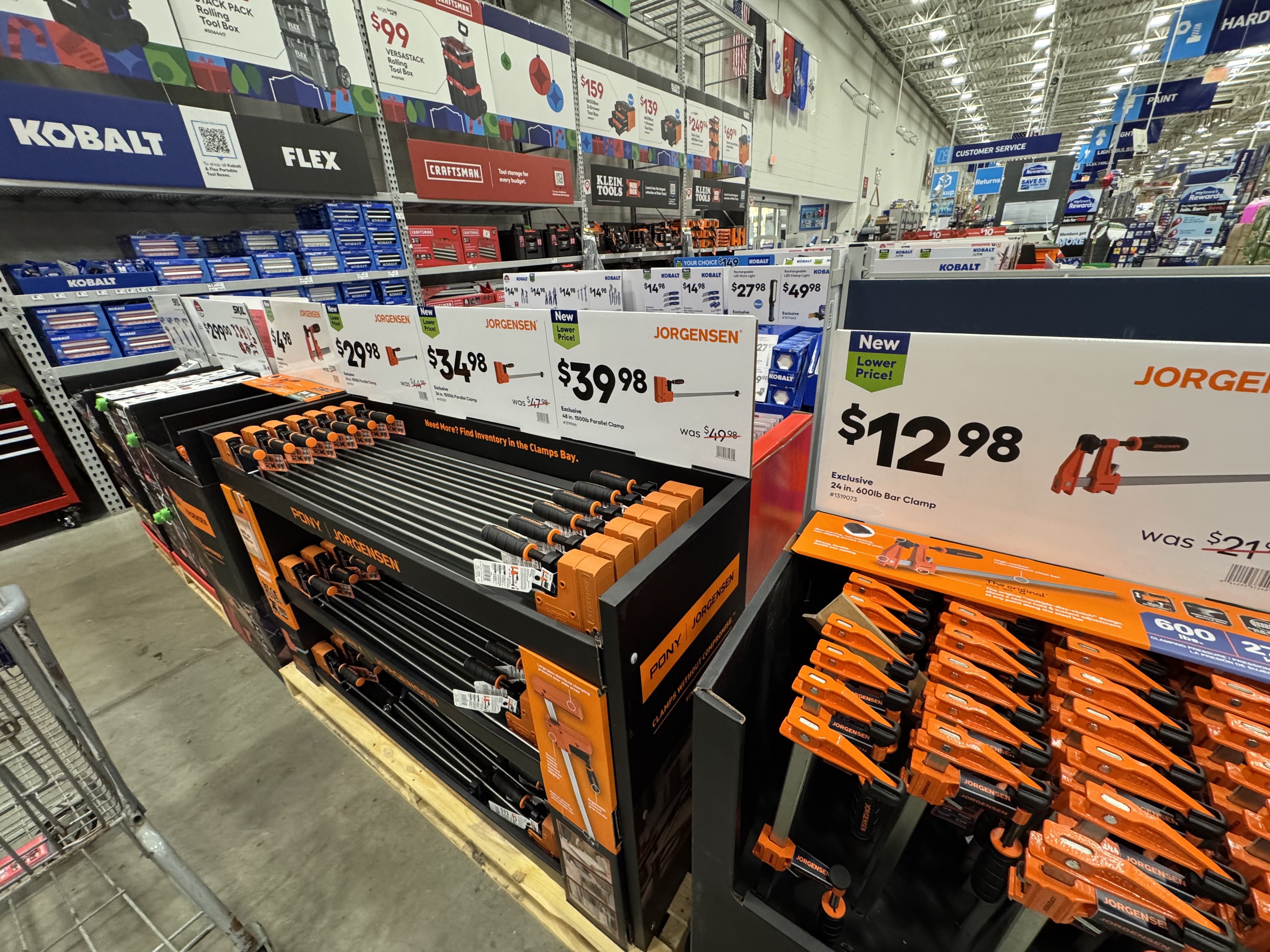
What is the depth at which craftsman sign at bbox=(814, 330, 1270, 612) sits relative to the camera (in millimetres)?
733

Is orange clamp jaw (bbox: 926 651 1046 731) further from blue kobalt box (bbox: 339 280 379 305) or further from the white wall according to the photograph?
the white wall

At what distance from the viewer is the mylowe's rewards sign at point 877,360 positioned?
2.96ft

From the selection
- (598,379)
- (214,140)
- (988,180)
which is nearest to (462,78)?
(214,140)

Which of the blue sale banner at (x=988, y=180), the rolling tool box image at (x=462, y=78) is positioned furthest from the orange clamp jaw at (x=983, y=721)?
the blue sale banner at (x=988, y=180)

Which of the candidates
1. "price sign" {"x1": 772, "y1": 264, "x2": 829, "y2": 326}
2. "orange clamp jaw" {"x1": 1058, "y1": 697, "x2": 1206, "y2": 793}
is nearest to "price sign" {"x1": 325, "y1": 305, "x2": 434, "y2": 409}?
"orange clamp jaw" {"x1": 1058, "y1": 697, "x2": 1206, "y2": 793}

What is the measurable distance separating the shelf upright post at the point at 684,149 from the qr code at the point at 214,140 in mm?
5587

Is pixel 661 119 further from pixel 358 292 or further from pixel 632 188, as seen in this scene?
pixel 358 292

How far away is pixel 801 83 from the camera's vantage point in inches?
419

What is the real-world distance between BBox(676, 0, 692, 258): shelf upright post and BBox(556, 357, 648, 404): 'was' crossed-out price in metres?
7.01

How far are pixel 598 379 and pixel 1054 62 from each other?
2070 centimetres

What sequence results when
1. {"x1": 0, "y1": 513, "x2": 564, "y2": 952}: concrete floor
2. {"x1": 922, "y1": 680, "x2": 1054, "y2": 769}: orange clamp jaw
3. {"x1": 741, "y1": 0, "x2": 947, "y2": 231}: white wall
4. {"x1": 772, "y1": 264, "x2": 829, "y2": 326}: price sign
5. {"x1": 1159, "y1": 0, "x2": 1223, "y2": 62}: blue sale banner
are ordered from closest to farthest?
{"x1": 922, "y1": 680, "x2": 1054, "y2": 769}: orange clamp jaw
{"x1": 0, "y1": 513, "x2": 564, "y2": 952}: concrete floor
{"x1": 772, "y1": 264, "x2": 829, "y2": 326}: price sign
{"x1": 1159, "y1": 0, "x2": 1223, "y2": 62}: blue sale banner
{"x1": 741, "y1": 0, "x2": 947, "y2": 231}: white wall

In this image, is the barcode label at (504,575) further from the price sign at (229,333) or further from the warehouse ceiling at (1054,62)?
the warehouse ceiling at (1054,62)

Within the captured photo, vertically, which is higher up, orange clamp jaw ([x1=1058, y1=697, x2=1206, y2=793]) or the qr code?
the qr code

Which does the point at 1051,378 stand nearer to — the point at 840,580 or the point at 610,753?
the point at 840,580
